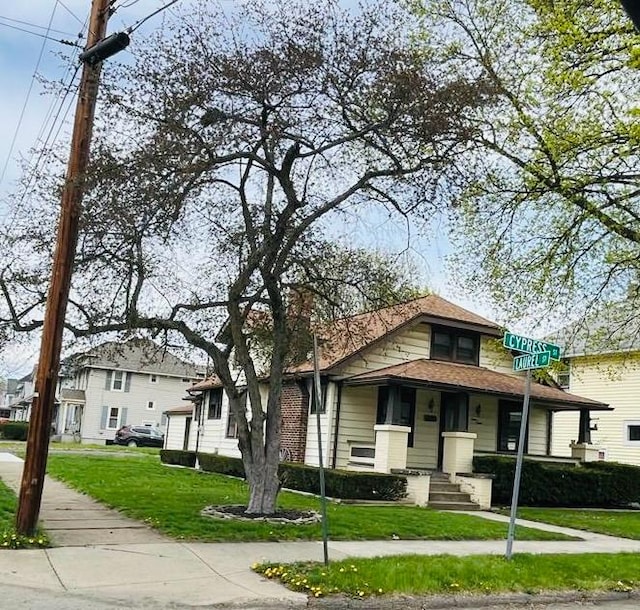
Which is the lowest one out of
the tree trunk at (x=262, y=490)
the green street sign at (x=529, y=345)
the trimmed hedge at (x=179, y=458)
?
the trimmed hedge at (x=179, y=458)

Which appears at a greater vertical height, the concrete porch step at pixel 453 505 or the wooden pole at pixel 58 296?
the wooden pole at pixel 58 296

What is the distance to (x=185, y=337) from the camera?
12.5 metres

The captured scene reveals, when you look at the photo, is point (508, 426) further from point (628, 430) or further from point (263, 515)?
point (263, 515)

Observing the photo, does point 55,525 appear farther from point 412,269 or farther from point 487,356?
point 487,356

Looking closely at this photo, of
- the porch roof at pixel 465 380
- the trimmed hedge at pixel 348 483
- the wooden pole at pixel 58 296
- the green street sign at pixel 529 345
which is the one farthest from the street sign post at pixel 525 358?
the porch roof at pixel 465 380

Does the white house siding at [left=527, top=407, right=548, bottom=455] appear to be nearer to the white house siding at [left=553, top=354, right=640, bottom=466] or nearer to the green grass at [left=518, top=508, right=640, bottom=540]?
the green grass at [left=518, top=508, right=640, bottom=540]

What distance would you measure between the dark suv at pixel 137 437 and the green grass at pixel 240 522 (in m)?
30.8

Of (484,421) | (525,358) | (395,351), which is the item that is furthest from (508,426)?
(525,358)

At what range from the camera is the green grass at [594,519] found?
1537 cm

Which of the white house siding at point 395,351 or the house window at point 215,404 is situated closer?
the white house siding at point 395,351

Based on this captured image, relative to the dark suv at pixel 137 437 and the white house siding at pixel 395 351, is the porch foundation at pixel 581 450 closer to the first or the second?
the white house siding at pixel 395 351

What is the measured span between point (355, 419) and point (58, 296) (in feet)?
40.3

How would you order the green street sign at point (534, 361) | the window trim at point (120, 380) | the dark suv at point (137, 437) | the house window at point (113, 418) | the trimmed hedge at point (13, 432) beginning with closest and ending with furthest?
1. the green street sign at point (534, 361)
2. the trimmed hedge at point (13, 432)
3. the dark suv at point (137, 437)
4. the house window at point (113, 418)
5. the window trim at point (120, 380)

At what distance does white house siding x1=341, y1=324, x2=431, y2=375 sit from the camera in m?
20.8
